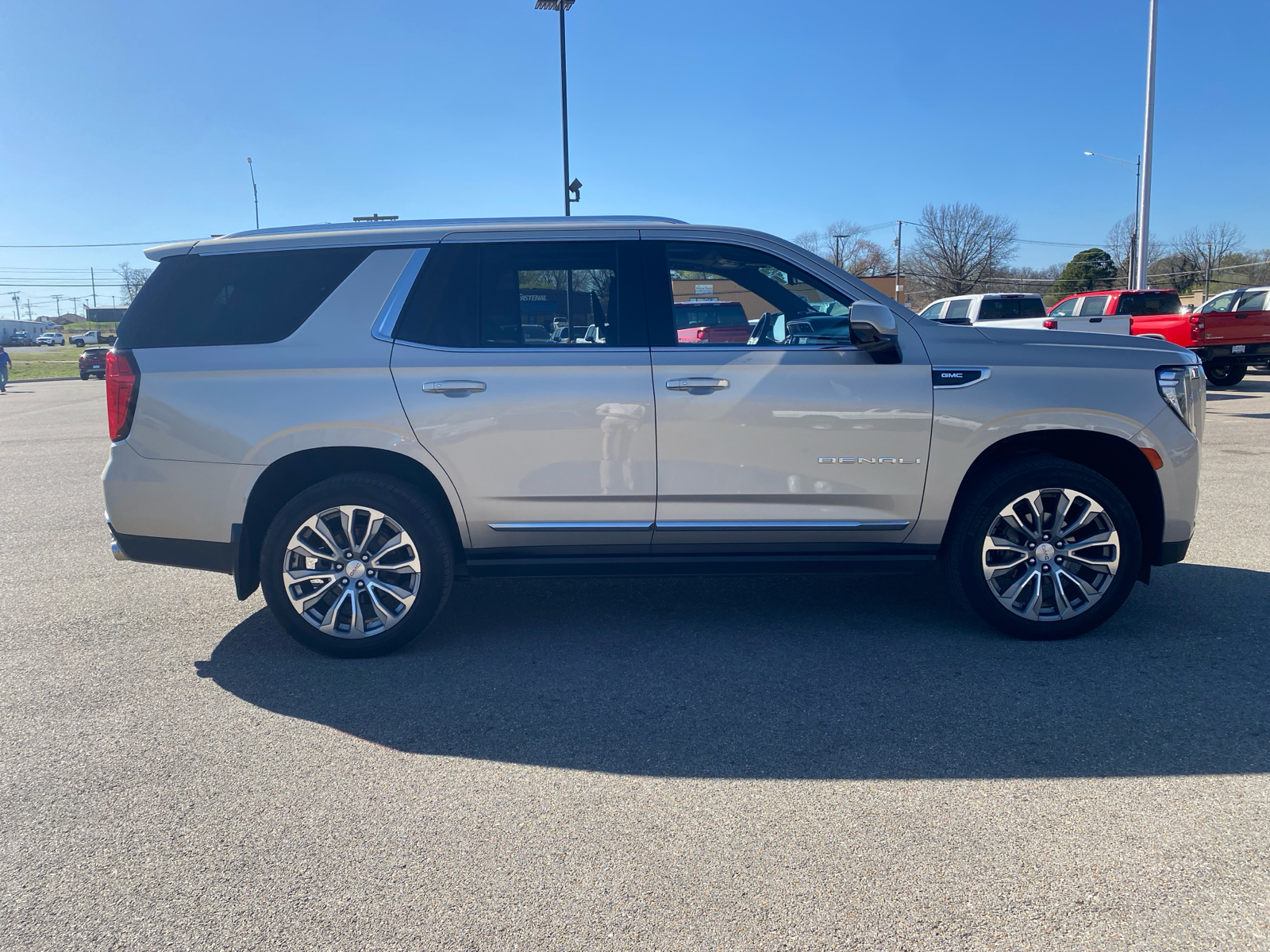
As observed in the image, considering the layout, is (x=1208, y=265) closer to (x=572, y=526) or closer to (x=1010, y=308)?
(x=1010, y=308)

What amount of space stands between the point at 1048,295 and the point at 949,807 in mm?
78296

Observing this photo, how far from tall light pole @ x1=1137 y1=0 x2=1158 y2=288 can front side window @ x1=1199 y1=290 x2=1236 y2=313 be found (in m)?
5.29

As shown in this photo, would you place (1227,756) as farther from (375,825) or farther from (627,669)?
(375,825)

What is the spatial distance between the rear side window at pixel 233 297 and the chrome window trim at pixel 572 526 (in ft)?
4.51

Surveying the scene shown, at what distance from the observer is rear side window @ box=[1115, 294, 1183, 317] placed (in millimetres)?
20578

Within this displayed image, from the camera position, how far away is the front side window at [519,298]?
441 centimetres

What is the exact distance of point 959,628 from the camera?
186 inches

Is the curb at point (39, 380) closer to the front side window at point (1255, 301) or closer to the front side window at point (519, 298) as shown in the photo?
the front side window at point (519, 298)

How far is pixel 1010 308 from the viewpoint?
21.6m

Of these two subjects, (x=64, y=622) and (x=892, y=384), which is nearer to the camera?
(x=892, y=384)

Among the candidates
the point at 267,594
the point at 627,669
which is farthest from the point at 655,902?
the point at 267,594

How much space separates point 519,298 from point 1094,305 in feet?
68.5

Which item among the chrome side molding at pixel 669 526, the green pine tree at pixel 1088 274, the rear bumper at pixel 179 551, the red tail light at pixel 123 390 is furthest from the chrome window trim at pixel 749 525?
the green pine tree at pixel 1088 274

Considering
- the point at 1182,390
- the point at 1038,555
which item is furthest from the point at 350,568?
the point at 1182,390
